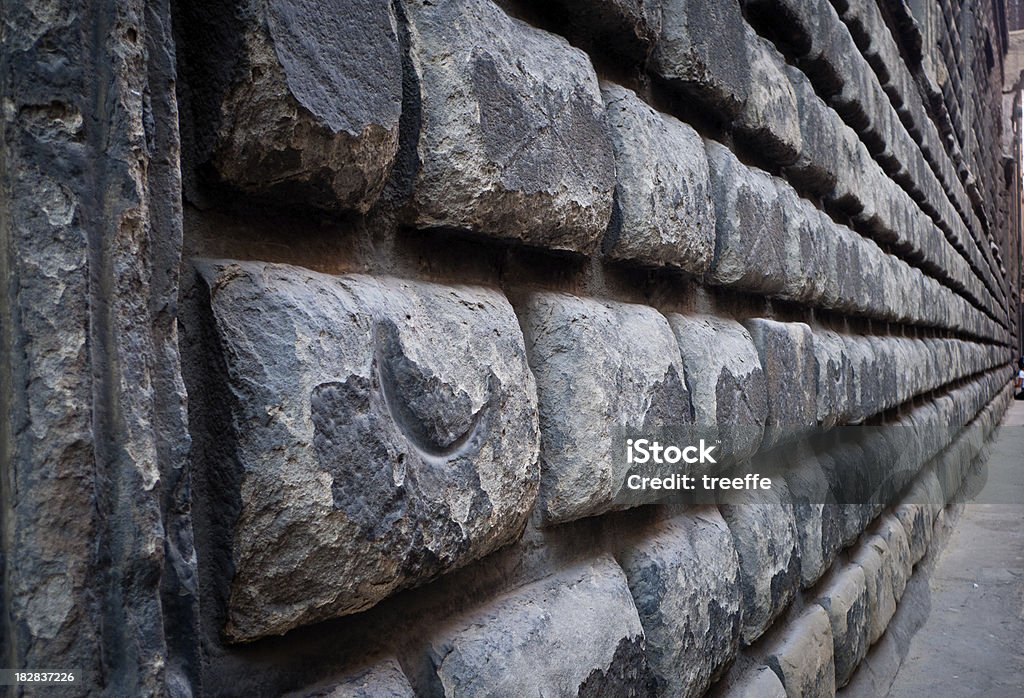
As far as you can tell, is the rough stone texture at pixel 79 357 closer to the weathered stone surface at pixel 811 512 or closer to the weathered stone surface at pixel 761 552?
the weathered stone surface at pixel 761 552

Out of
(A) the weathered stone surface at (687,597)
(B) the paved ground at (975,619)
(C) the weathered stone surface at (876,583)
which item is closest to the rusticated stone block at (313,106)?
(A) the weathered stone surface at (687,597)

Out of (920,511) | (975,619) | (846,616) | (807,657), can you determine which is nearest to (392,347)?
(807,657)

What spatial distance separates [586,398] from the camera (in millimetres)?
984

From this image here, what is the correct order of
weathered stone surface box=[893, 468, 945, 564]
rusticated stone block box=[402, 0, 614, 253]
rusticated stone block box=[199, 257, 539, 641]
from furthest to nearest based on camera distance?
weathered stone surface box=[893, 468, 945, 564] < rusticated stone block box=[402, 0, 614, 253] < rusticated stone block box=[199, 257, 539, 641]

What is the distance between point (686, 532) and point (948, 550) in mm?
2894

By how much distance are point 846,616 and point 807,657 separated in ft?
1.15

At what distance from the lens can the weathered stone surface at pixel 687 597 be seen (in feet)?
3.67

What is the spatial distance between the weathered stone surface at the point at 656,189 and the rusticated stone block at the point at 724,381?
0.10 meters

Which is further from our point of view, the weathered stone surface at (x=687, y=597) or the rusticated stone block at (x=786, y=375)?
the rusticated stone block at (x=786, y=375)

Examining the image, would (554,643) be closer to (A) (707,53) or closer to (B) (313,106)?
(B) (313,106)

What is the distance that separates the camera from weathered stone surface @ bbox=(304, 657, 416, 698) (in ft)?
2.14

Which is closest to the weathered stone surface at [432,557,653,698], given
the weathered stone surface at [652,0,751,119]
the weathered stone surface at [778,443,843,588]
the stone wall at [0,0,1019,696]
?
the stone wall at [0,0,1019,696]

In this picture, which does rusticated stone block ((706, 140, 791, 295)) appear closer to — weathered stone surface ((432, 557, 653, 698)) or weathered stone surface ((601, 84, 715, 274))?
weathered stone surface ((601, 84, 715, 274))

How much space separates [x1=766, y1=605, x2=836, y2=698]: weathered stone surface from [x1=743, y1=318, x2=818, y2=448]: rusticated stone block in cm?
35
